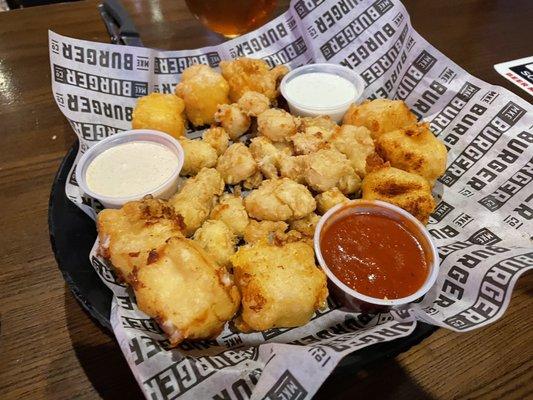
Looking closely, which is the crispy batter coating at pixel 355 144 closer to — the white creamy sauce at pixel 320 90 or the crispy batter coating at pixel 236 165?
the white creamy sauce at pixel 320 90

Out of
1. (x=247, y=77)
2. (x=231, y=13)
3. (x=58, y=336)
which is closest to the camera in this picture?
(x=58, y=336)

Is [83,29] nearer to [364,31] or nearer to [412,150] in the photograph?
[364,31]

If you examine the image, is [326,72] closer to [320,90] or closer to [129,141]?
[320,90]

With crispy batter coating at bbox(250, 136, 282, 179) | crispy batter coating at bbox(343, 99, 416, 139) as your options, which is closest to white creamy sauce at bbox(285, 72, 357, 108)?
crispy batter coating at bbox(343, 99, 416, 139)

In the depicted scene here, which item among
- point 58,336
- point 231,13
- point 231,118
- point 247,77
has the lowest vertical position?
point 58,336

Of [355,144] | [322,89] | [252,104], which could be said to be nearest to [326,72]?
[322,89]

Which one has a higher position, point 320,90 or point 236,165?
point 320,90

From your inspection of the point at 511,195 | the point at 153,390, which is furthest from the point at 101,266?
the point at 511,195
